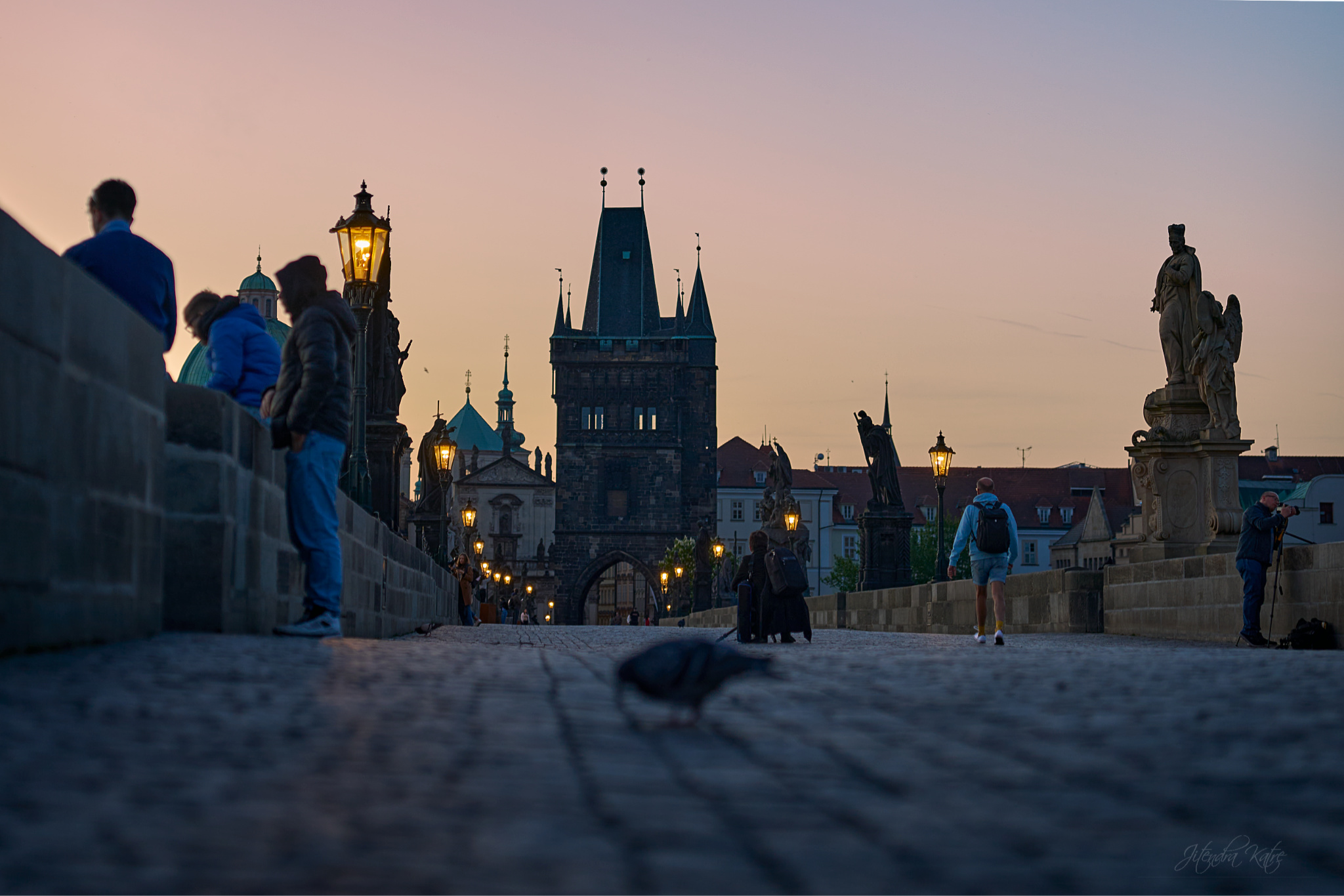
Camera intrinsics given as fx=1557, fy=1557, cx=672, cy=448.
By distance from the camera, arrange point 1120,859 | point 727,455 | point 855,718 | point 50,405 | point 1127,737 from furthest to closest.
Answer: point 727,455
point 50,405
point 855,718
point 1127,737
point 1120,859

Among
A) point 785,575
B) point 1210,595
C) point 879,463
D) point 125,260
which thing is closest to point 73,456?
point 125,260

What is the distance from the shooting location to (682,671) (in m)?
3.94

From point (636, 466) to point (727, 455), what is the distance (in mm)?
18567

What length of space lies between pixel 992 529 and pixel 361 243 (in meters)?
6.35

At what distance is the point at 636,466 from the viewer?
10062cm

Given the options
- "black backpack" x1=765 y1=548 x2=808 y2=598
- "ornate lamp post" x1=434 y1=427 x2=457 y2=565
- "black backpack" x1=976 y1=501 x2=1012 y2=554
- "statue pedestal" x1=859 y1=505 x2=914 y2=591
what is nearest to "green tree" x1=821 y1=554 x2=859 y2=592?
"statue pedestal" x1=859 y1=505 x2=914 y2=591

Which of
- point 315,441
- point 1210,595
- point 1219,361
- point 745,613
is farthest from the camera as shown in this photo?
point 1219,361

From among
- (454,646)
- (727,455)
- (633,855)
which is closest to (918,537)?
(727,455)

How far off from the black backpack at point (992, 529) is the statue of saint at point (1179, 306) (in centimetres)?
455

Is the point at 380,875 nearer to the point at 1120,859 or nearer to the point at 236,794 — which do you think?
the point at 236,794

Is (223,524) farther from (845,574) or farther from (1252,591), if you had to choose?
(845,574)

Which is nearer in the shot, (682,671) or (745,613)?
(682,671)

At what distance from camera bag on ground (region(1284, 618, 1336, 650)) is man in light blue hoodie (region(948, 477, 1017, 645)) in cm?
247

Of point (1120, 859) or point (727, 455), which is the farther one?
point (727, 455)
